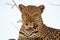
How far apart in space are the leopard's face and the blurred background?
0.05 meters

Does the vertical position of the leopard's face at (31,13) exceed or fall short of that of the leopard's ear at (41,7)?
it falls short

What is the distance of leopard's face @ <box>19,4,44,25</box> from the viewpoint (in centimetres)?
124

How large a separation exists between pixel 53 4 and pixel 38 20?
233mm

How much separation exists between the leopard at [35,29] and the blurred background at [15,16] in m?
0.05

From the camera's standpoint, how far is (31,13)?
125 cm

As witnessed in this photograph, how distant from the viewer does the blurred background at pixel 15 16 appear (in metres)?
1.29

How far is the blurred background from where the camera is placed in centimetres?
129

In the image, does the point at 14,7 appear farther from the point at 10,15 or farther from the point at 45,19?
the point at 45,19

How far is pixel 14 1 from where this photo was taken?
1.37 meters

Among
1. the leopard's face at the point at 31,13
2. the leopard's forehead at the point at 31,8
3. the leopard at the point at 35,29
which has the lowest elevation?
the leopard at the point at 35,29

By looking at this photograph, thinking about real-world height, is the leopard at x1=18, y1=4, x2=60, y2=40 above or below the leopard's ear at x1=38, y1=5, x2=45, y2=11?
below

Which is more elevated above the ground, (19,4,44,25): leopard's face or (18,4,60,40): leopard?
(19,4,44,25): leopard's face

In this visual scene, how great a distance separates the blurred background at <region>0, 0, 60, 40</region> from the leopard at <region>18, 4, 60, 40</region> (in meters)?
0.05

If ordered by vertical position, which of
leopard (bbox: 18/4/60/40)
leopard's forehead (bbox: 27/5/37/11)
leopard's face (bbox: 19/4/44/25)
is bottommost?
leopard (bbox: 18/4/60/40)
